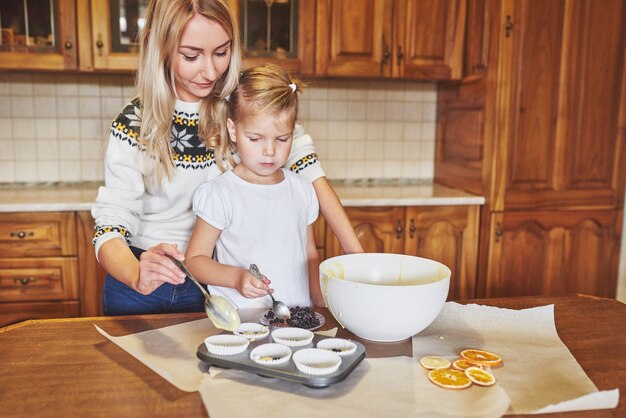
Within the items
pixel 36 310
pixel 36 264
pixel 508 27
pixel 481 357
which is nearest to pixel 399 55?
pixel 508 27

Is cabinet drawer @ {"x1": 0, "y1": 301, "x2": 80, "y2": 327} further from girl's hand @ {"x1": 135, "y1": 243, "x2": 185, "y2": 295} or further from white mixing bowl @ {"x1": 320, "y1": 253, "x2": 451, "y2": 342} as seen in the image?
white mixing bowl @ {"x1": 320, "y1": 253, "x2": 451, "y2": 342}

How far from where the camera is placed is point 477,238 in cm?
251

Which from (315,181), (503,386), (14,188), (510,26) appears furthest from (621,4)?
(14,188)

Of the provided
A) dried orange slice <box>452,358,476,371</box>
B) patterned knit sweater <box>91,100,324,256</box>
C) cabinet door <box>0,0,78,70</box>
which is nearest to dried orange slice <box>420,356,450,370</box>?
dried orange slice <box>452,358,476,371</box>

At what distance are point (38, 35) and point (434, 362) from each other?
211 centimetres

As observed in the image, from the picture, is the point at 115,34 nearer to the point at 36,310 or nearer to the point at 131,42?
the point at 131,42

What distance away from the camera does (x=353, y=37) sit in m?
2.47

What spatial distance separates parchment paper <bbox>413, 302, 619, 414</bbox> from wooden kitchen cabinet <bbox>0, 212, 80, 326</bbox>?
1624mm

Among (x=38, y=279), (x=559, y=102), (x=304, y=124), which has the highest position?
(x=559, y=102)

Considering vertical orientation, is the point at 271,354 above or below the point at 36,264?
above

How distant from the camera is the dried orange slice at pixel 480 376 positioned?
77 centimetres

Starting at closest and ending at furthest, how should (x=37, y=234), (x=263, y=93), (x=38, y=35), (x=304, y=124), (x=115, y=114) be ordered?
(x=263, y=93)
(x=37, y=234)
(x=38, y=35)
(x=115, y=114)
(x=304, y=124)

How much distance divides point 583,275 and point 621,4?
114 centimetres

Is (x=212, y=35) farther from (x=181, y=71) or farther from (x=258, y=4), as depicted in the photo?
(x=258, y=4)
